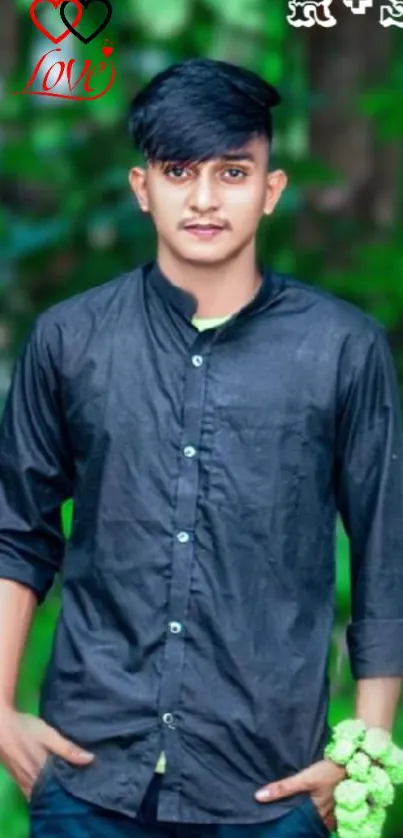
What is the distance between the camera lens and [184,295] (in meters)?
3.14

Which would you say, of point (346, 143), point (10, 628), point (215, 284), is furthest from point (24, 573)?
point (346, 143)

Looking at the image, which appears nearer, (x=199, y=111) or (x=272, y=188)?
(x=199, y=111)

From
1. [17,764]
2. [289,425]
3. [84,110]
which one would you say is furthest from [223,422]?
[84,110]

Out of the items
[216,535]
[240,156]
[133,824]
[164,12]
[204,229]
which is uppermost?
[164,12]

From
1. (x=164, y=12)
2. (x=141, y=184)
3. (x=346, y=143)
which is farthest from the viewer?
(x=346, y=143)

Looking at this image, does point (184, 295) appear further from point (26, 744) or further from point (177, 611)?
point (26, 744)

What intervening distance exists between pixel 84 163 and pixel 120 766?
11.2 ft

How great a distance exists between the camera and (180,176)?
3.11 meters

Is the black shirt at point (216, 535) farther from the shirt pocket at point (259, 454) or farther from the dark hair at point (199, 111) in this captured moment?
the dark hair at point (199, 111)

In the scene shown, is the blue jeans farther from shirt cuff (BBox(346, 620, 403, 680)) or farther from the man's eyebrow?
the man's eyebrow

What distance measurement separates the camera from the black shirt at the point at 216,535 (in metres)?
3.06

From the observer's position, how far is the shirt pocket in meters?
3.06

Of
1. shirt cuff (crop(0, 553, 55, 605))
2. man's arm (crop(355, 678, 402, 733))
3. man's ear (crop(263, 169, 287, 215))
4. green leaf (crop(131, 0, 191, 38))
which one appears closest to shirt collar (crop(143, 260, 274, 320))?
man's ear (crop(263, 169, 287, 215))

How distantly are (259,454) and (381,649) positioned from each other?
361mm
